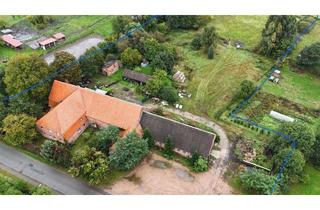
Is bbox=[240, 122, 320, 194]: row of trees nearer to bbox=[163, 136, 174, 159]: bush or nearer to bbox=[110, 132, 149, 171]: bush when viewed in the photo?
bbox=[163, 136, 174, 159]: bush

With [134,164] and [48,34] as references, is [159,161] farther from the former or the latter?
[48,34]

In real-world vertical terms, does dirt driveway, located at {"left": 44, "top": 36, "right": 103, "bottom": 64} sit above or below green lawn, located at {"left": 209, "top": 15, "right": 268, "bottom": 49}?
below

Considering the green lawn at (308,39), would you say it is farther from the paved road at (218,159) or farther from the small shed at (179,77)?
the paved road at (218,159)

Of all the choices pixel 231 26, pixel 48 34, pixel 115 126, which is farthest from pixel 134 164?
pixel 231 26

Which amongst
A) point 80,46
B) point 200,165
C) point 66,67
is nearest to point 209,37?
point 80,46

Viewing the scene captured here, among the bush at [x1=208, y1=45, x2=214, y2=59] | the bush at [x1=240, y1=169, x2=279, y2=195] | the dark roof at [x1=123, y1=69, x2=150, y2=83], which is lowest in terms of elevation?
the bush at [x1=240, y1=169, x2=279, y2=195]

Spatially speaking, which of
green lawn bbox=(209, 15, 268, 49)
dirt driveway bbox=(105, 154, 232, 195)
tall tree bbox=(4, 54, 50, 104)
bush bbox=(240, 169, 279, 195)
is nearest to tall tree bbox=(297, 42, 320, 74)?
green lawn bbox=(209, 15, 268, 49)

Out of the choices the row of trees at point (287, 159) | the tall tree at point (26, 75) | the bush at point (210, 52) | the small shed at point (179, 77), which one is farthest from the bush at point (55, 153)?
the bush at point (210, 52)
